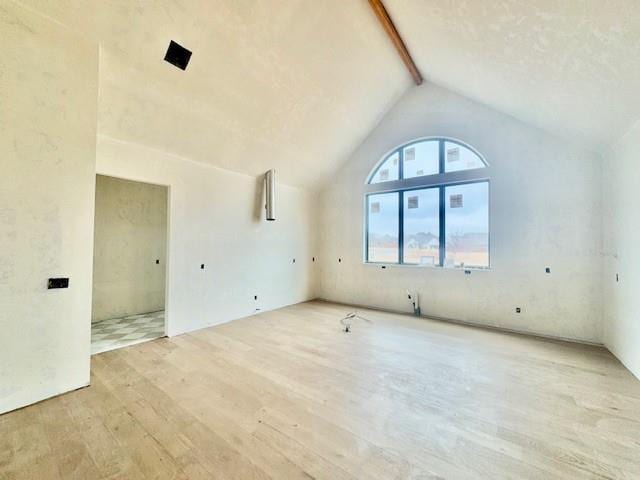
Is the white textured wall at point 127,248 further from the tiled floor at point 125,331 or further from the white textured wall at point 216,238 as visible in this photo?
the white textured wall at point 216,238

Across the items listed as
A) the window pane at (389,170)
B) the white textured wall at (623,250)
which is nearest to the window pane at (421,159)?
the window pane at (389,170)

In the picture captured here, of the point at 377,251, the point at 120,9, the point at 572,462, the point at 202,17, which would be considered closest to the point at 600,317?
the point at 572,462

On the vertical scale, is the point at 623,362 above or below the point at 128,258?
below

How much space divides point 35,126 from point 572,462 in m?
4.80

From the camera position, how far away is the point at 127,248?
494cm

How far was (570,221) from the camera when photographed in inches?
150

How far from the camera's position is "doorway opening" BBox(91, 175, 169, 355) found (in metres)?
4.57

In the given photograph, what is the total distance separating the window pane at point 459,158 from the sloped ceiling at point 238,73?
1591mm

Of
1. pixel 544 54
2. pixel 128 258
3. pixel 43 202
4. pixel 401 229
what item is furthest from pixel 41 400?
pixel 544 54

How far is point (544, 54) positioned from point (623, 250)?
2.42 metres

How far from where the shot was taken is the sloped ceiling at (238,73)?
2.63 meters

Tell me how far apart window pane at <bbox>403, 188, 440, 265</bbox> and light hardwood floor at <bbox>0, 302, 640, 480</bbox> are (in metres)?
2.05

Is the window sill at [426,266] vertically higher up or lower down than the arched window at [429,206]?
lower down

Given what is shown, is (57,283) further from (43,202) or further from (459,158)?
(459,158)
